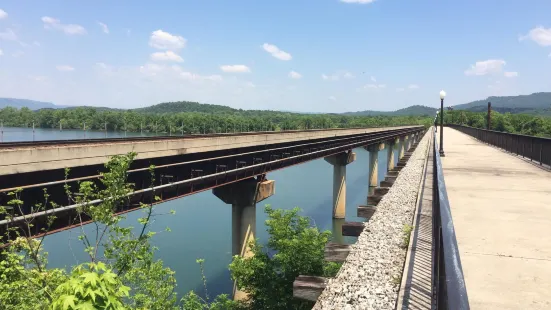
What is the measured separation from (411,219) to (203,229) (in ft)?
82.2

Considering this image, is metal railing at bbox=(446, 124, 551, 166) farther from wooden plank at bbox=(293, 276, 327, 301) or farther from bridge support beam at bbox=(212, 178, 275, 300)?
wooden plank at bbox=(293, 276, 327, 301)

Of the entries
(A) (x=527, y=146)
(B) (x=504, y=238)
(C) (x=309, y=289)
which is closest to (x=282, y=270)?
(C) (x=309, y=289)

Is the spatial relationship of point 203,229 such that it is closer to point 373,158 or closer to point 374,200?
point 374,200

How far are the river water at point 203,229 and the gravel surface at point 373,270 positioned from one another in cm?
621

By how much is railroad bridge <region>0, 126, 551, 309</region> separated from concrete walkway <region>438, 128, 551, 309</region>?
0.07 ft

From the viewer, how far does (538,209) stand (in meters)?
9.37

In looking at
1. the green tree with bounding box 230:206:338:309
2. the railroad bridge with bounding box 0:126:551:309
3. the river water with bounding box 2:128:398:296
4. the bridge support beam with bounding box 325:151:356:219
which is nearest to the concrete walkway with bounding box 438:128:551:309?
the railroad bridge with bounding box 0:126:551:309

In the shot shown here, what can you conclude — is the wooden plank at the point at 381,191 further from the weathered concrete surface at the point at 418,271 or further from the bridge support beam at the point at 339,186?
the bridge support beam at the point at 339,186

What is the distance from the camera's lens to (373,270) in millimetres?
6543

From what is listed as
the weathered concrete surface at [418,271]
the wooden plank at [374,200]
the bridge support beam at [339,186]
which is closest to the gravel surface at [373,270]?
the weathered concrete surface at [418,271]

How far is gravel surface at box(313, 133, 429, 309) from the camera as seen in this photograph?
5648 millimetres

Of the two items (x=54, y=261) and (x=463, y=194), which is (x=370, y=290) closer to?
(x=463, y=194)

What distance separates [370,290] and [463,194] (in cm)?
682

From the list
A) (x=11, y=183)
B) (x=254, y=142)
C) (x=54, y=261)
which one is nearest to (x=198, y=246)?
(x=54, y=261)
